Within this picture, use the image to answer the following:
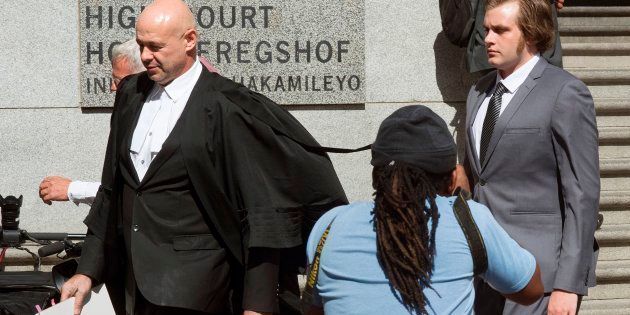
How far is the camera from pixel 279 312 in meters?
4.50

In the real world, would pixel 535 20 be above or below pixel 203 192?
above

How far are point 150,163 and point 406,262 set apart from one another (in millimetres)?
1557

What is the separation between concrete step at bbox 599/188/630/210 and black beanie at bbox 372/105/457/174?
15.8 feet

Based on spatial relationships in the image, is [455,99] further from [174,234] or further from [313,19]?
[174,234]

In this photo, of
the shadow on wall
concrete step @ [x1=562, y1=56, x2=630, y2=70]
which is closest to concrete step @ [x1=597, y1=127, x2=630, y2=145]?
concrete step @ [x1=562, y1=56, x2=630, y2=70]

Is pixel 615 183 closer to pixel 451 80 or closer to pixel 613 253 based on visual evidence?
pixel 613 253

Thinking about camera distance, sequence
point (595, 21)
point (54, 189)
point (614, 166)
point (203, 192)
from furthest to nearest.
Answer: point (595, 21), point (614, 166), point (54, 189), point (203, 192)

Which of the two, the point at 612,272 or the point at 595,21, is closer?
the point at 612,272

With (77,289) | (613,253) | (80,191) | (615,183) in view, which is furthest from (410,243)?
(615,183)

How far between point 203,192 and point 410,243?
137 cm

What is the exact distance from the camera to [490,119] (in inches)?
189

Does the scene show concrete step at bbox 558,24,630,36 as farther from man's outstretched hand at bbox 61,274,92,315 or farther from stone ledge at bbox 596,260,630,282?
man's outstretched hand at bbox 61,274,92,315

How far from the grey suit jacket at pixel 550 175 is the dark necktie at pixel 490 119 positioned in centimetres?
4

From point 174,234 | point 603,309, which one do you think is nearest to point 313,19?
point 603,309
